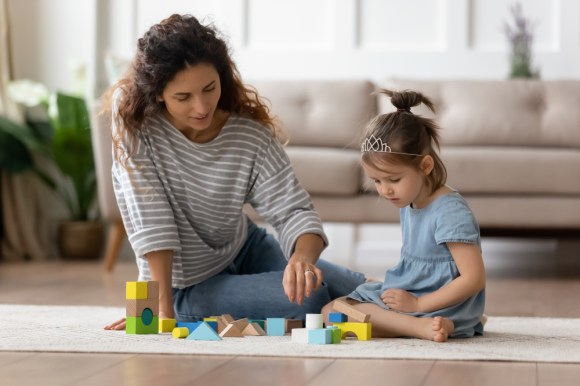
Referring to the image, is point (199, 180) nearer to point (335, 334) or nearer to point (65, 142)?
point (335, 334)

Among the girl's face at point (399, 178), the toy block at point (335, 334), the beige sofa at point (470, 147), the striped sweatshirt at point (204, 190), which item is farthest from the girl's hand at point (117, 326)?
the beige sofa at point (470, 147)

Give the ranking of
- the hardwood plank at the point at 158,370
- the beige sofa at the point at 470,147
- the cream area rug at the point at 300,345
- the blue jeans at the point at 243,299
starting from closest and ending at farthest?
the hardwood plank at the point at 158,370, the cream area rug at the point at 300,345, the blue jeans at the point at 243,299, the beige sofa at the point at 470,147

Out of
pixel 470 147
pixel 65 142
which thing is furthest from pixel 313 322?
pixel 65 142

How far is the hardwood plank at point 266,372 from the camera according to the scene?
1467 millimetres

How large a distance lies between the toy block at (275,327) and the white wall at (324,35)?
2.72m

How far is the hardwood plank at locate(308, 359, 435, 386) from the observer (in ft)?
4.85

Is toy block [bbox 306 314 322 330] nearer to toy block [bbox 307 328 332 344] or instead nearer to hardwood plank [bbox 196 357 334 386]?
toy block [bbox 307 328 332 344]

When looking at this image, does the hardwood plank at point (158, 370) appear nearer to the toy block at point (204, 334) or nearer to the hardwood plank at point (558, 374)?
the toy block at point (204, 334)

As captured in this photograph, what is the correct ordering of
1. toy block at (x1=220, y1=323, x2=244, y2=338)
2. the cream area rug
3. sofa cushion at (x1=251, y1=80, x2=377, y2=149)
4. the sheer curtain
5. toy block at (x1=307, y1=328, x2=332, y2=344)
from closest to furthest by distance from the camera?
the cream area rug, toy block at (x1=307, y1=328, x2=332, y2=344), toy block at (x1=220, y1=323, x2=244, y2=338), sofa cushion at (x1=251, y1=80, x2=377, y2=149), the sheer curtain

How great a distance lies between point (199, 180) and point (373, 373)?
2.43 feet

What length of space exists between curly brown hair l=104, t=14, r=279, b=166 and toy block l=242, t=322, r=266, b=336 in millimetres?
412

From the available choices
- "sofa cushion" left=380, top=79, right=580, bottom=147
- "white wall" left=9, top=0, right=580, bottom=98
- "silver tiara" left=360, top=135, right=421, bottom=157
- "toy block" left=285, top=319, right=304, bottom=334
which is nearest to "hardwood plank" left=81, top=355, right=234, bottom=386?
"toy block" left=285, top=319, right=304, bottom=334

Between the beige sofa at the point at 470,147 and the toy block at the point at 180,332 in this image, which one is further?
the beige sofa at the point at 470,147

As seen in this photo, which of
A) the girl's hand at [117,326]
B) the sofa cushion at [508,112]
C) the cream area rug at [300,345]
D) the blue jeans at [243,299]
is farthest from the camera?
the sofa cushion at [508,112]
